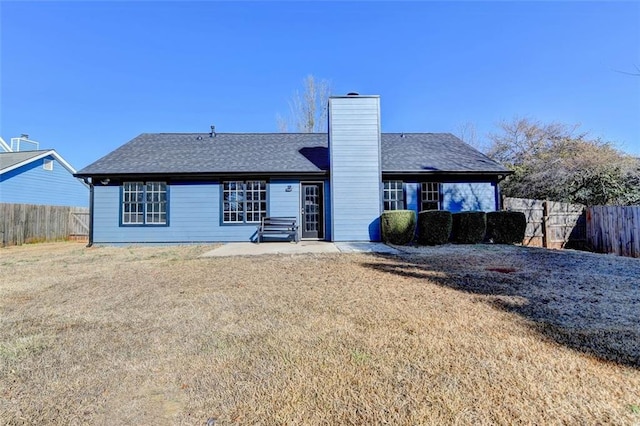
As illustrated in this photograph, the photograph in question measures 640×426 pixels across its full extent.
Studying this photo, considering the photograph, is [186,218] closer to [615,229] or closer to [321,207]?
[321,207]

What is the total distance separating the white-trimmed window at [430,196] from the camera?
11227mm

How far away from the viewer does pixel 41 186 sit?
675 inches

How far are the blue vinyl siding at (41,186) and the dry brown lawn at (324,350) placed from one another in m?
14.8

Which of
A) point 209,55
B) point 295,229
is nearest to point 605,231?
point 295,229

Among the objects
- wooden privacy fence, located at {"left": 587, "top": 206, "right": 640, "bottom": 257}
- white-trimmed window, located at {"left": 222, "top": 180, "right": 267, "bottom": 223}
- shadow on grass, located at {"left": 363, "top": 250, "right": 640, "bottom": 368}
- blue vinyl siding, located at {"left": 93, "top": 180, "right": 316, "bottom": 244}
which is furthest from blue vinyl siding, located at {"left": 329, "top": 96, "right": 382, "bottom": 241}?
wooden privacy fence, located at {"left": 587, "top": 206, "right": 640, "bottom": 257}

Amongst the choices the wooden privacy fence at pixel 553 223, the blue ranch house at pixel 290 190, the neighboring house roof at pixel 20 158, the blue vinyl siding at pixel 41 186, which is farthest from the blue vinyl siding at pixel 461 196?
the blue vinyl siding at pixel 41 186

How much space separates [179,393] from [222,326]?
115 cm

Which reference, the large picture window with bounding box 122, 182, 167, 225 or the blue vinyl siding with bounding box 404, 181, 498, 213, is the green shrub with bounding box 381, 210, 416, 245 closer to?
the blue vinyl siding with bounding box 404, 181, 498, 213

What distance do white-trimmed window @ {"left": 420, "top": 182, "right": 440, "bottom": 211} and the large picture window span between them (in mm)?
9294

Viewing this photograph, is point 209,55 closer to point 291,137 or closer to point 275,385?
point 291,137

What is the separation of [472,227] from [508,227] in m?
1.21

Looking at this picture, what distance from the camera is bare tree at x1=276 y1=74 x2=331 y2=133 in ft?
72.0

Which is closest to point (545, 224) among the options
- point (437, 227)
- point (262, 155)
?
point (437, 227)

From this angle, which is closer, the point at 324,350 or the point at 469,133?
the point at 324,350
